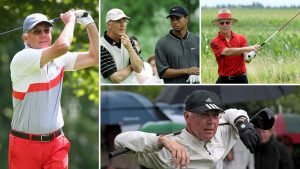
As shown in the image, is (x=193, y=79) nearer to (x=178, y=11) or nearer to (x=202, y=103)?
(x=178, y=11)

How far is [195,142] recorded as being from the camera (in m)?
5.90

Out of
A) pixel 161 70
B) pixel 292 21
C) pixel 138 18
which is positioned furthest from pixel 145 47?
pixel 292 21

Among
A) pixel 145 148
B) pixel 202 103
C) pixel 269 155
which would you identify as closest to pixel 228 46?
pixel 269 155

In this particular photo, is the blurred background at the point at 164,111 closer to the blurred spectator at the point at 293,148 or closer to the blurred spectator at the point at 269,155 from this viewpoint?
the blurred spectator at the point at 293,148

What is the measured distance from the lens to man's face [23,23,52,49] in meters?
6.78

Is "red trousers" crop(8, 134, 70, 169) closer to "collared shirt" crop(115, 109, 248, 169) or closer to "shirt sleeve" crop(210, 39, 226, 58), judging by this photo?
"collared shirt" crop(115, 109, 248, 169)

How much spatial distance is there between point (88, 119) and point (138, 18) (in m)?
24.1

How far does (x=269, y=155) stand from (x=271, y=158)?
3 cm

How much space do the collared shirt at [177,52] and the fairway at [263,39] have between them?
0.07 m

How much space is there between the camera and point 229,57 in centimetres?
871

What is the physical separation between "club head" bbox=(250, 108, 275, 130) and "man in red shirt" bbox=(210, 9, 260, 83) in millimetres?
2553

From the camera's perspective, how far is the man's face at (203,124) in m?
5.82

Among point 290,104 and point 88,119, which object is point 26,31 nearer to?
point 290,104

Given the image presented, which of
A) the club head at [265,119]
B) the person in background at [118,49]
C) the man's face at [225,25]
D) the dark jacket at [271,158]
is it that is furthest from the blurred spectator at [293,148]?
the club head at [265,119]
